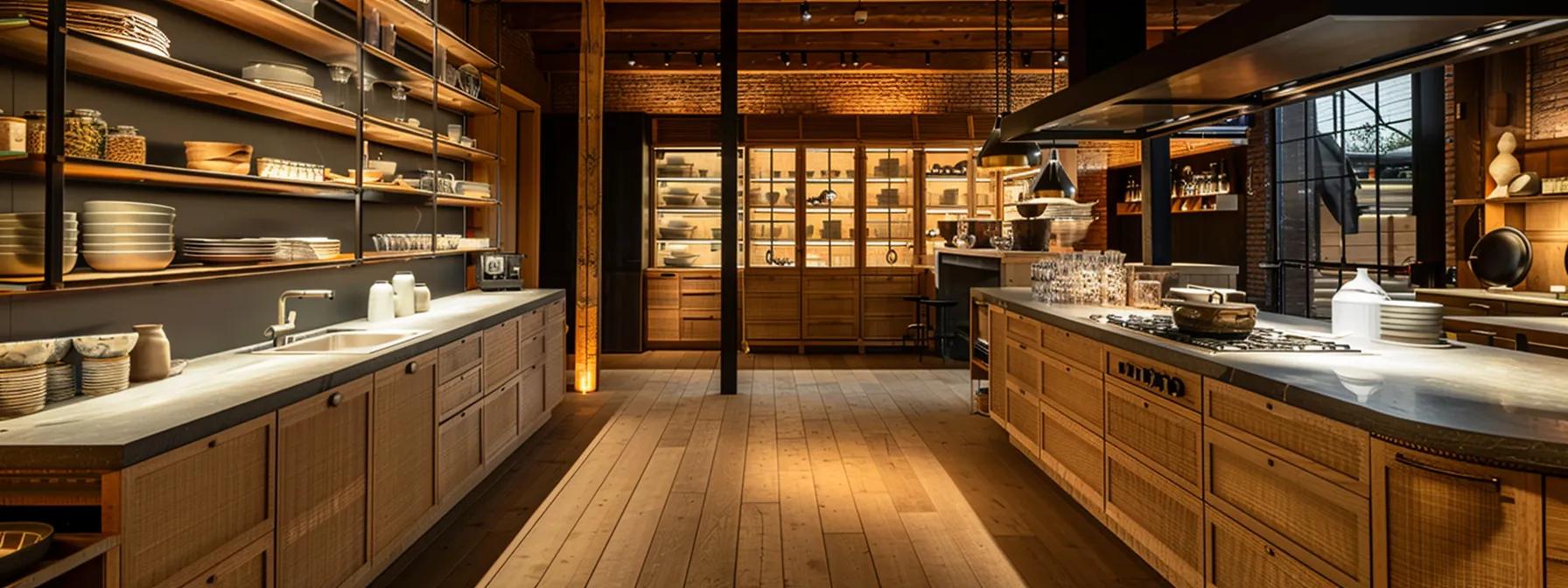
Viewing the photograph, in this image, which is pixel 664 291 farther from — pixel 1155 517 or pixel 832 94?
pixel 1155 517

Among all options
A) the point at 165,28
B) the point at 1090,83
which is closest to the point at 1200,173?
the point at 1090,83

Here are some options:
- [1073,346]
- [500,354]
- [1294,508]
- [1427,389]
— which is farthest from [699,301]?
[1427,389]

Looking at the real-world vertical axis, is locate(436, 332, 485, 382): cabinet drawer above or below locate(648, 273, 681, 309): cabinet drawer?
below

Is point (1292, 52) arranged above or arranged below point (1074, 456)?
above

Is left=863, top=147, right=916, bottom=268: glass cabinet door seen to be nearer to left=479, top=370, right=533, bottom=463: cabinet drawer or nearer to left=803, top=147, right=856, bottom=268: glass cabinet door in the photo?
left=803, top=147, right=856, bottom=268: glass cabinet door

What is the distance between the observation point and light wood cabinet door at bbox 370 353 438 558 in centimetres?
291

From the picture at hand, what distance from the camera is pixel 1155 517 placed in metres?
2.94

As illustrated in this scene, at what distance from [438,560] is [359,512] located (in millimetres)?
539

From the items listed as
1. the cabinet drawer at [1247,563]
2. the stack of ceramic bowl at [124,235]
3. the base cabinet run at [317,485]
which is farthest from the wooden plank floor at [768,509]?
the stack of ceramic bowl at [124,235]

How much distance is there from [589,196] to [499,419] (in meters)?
3.00

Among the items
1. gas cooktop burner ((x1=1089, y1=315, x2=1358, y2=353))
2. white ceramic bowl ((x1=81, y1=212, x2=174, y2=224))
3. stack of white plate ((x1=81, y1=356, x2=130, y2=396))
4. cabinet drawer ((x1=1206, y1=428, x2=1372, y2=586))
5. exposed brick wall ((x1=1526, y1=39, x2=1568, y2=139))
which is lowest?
cabinet drawer ((x1=1206, y1=428, x2=1372, y2=586))

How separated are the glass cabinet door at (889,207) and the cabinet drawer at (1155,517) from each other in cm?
661

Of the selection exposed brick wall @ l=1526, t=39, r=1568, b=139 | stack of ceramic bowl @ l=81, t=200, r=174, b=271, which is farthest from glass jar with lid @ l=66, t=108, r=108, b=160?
exposed brick wall @ l=1526, t=39, r=1568, b=139

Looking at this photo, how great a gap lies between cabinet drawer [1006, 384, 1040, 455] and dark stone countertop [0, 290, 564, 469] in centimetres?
298
